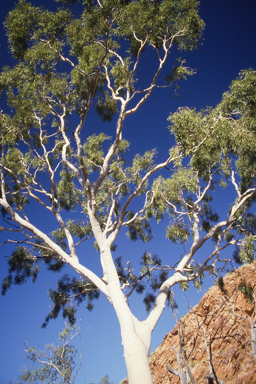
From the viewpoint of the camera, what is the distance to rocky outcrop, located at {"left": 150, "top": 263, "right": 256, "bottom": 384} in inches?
401

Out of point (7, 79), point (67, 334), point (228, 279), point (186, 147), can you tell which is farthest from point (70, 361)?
point (7, 79)

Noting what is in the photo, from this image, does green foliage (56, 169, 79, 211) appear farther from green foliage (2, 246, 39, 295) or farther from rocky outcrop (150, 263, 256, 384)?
rocky outcrop (150, 263, 256, 384)

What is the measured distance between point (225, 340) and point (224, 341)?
8 cm

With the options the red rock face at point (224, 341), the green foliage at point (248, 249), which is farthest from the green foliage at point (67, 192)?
the red rock face at point (224, 341)

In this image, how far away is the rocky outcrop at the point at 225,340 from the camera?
1019 centimetres

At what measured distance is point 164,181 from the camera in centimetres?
786

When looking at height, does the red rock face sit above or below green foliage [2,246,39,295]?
below

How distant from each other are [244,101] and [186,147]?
8.12 ft

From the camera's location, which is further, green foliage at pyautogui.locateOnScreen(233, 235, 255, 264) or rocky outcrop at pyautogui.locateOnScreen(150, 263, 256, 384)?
rocky outcrop at pyautogui.locateOnScreen(150, 263, 256, 384)

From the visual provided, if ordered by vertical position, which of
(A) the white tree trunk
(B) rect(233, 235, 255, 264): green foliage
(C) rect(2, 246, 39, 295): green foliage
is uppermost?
(C) rect(2, 246, 39, 295): green foliage

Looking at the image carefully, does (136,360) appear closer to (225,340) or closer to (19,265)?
(19,265)

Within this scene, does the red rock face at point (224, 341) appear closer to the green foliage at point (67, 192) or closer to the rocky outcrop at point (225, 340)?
the rocky outcrop at point (225, 340)

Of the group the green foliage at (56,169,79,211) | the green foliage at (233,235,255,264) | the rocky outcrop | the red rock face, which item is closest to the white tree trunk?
the green foliage at (233,235,255,264)

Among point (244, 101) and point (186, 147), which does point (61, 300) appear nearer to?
point (186, 147)
